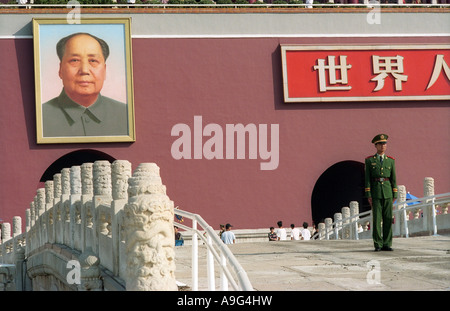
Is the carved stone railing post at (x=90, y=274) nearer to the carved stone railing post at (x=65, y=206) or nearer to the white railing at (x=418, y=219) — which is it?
the carved stone railing post at (x=65, y=206)

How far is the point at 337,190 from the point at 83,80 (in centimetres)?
1089

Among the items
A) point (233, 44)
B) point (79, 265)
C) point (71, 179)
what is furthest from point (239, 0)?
point (79, 265)

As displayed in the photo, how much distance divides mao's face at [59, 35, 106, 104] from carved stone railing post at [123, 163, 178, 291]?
16338 millimetres

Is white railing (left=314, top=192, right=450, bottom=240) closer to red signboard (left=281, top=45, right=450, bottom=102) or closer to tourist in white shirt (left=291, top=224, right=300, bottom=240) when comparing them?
tourist in white shirt (left=291, top=224, right=300, bottom=240)

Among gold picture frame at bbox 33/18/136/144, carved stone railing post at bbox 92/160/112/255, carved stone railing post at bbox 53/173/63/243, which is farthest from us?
gold picture frame at bbox 33/18/136/144

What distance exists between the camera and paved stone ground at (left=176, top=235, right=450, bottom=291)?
923 centimetres

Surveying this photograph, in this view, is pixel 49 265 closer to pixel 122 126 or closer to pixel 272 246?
pixel 272 246

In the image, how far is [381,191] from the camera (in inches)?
499

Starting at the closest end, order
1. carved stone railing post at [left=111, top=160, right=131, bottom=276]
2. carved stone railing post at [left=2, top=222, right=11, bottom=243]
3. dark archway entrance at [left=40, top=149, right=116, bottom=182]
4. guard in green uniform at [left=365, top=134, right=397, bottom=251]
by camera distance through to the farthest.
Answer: carved stone railing post at [left=111, top=160, right=131, bottom=276] < guard in green uniform at [left=365, top=134, right=397, bottom=251] < carved stone railing post at [left=2, top=222, right=11, bottom=243] < dark archway entrance at [left=40, top=149, right=116, bottom=182]

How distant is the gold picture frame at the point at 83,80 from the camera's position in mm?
23906

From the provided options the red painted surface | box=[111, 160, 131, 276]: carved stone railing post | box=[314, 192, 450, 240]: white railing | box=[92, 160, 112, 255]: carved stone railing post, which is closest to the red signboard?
the red painted surface

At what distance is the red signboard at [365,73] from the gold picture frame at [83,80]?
4.63m

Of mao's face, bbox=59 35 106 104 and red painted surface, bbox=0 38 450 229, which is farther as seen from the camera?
red painted surface, bbox=0 38 450 229

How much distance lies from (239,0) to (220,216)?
6.33m
